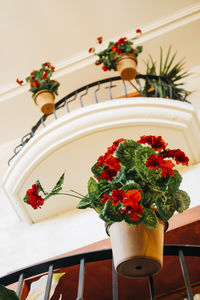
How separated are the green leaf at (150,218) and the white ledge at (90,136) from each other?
7.87 ft

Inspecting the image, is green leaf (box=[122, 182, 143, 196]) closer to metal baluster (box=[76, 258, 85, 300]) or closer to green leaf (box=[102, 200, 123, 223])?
green leaf (box=[102, 200, 123, 223])

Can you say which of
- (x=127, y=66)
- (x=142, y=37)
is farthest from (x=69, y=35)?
(x=127, y=66)

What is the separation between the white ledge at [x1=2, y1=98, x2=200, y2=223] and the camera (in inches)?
161

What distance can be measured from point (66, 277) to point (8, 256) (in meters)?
1.39

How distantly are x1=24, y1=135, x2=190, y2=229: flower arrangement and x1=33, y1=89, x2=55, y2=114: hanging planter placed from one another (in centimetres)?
307

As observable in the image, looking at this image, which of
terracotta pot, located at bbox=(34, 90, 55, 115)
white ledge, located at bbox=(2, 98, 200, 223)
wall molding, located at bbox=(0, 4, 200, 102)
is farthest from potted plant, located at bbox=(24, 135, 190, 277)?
wall molding, located at bbox=(0, 4, 200, 102)

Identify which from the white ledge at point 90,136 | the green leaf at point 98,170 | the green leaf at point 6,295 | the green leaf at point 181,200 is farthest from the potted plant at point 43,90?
the green leaf at point 6,295

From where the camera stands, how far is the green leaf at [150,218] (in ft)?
5.62

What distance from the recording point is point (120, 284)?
8.87 ft

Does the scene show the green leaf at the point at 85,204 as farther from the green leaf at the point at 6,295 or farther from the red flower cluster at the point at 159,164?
the green leaf at the point at 6,295

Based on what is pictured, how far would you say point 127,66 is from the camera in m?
5.00

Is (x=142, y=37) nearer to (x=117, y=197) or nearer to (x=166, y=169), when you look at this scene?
(x=166, y=169)

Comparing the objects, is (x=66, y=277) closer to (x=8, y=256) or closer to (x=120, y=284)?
(x=120, y=284)

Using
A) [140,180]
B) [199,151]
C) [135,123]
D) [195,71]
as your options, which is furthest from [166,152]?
[195,71]
